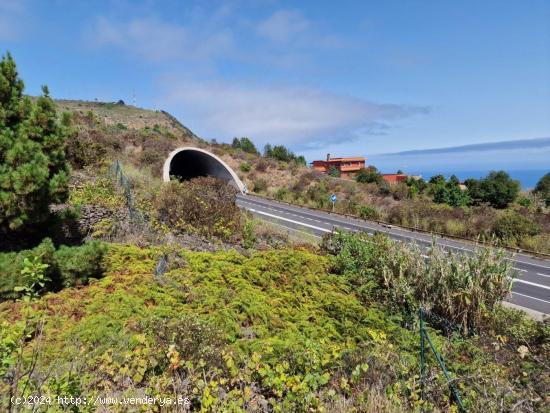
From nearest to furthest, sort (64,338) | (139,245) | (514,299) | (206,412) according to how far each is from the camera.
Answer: (206,412), (64,338), (139,245), (514,299)

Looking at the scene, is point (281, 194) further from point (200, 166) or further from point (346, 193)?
point (200, 166)

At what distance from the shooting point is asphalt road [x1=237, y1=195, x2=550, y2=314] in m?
12.6

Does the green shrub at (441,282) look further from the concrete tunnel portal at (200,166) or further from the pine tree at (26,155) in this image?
the concrete tunnel portal at (200,166)

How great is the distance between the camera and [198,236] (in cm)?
1266

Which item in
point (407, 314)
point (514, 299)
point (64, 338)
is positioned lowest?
point (514, 299)

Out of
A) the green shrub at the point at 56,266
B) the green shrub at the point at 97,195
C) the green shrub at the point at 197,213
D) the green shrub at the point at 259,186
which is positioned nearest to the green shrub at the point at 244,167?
the green shrub at the point at 259,186

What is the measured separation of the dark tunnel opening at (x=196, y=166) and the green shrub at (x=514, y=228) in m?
21.9

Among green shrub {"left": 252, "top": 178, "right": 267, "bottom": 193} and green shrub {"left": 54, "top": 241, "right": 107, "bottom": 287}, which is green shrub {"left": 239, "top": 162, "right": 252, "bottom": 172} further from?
green shrub {"left": 54, "top": 241, "right": 107, "bottom": 287}

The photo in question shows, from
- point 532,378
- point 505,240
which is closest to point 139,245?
point 532,378

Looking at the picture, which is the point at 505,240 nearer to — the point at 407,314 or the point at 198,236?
the point at 407,314

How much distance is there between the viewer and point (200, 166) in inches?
1342

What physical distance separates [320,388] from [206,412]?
162 cm

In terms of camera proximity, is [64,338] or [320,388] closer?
[320,388]

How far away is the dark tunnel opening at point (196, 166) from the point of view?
3209 cm
